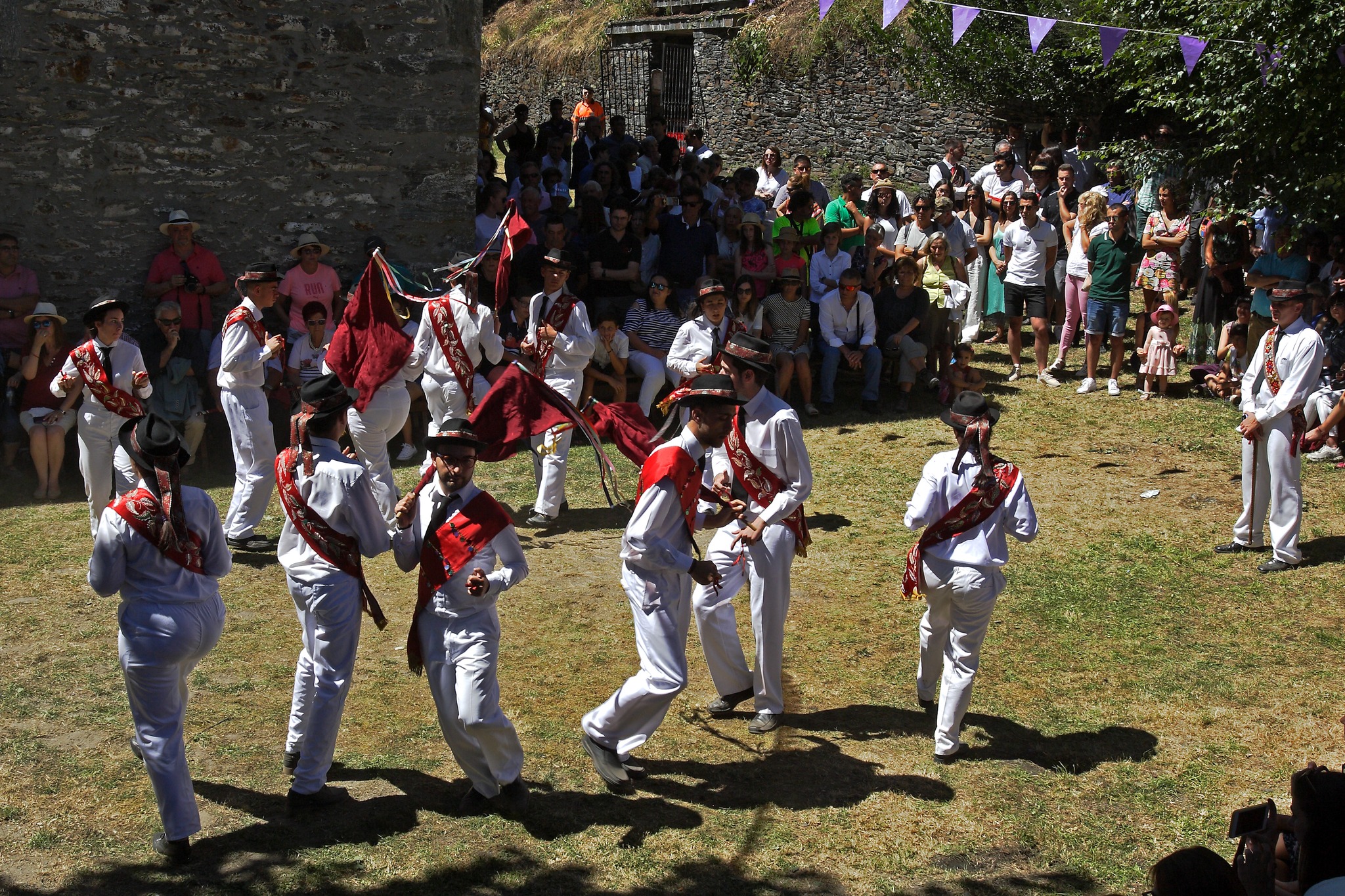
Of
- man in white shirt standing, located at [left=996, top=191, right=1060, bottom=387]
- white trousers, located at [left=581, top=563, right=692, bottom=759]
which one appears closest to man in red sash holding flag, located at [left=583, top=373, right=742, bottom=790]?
white trousers, located at [left=581, top=563, right=692, bottom=759]

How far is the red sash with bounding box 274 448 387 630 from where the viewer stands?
541cm

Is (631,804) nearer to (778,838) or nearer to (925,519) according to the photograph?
(778,838)

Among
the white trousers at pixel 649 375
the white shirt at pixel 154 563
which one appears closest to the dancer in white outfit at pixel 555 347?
the white trousers at pixel 649 375

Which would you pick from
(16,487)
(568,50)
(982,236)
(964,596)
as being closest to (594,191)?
(982,236)

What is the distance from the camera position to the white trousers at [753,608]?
20.7 feet

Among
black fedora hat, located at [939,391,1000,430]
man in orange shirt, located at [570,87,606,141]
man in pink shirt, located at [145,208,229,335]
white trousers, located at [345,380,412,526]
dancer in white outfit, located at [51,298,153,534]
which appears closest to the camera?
black fedora hat, located at [939,391,1000,430]

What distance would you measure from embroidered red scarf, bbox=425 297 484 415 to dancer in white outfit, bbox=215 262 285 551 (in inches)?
47.1

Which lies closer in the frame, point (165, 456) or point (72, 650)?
point (165, 456)

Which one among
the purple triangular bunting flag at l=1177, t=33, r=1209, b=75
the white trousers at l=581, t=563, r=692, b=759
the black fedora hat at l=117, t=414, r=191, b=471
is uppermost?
the purple triangular bunting flag at l=1177, t=33, r=1209, b=75

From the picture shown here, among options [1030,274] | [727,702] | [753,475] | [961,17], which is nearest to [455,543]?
[753,475]

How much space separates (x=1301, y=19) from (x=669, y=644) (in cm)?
862

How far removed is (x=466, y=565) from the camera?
529 centimetres

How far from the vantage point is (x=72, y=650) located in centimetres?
725

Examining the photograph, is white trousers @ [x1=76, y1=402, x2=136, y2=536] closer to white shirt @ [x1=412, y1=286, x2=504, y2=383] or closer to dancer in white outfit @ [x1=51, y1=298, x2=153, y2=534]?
dancer in white outfit @ [x1=51, y1=298, x2=153, y2=534]
